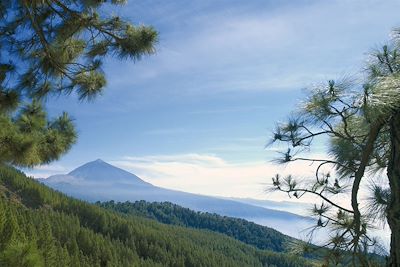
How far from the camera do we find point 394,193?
2590 mm

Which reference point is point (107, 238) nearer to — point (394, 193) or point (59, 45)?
point (59, 45)

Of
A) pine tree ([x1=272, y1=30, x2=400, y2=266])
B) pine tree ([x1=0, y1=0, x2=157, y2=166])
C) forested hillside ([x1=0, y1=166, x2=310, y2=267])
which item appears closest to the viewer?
pine tree ([x1=272, y1=30, x2=400, y2=266])

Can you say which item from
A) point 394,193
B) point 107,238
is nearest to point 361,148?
point 394,193

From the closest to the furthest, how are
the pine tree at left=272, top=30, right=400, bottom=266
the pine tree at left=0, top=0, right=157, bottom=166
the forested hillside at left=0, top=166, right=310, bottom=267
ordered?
the pine tree at left=272, top=30, right=400, bottom=266 → the pine tree at left=0, top=0, right=157, bottom=166 → the forested hillside at left=0, top=166, right=310, bottom=267

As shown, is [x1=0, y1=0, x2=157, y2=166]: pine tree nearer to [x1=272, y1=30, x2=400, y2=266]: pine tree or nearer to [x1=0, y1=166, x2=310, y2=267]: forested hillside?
[x1=272, y1=30, x2=400, y2=266]: pine tree

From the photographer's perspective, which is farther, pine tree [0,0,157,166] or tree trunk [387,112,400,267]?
pine tree [0,0,157,166]

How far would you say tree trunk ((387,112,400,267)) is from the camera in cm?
253

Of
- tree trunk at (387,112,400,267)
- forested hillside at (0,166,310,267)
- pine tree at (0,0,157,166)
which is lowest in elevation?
forested hillside at (0,166,310,267)

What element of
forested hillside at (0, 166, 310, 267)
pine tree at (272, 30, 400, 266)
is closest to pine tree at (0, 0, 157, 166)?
pine tree at (272, 30, 400, 266)

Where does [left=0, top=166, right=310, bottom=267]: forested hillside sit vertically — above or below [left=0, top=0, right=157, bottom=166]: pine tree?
below

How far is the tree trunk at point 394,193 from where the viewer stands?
253 cm

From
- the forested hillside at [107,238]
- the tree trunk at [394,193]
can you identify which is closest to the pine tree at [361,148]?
the tree trunk at [394,193]

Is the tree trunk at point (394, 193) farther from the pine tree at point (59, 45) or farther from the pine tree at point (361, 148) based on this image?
the pine tree at point (59, 45)

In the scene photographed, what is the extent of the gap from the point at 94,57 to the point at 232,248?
12133 cm
